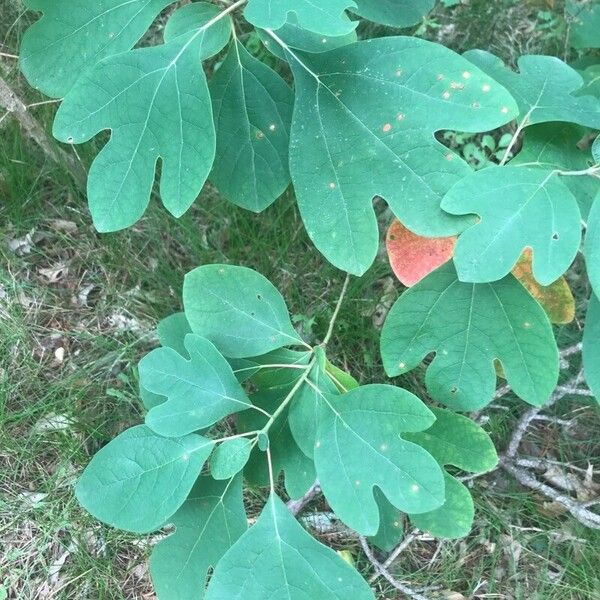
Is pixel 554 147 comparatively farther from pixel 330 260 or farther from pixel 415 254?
pixel 330 260

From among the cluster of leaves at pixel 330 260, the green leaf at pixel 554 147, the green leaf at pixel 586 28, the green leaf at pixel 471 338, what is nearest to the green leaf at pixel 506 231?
the cluster of leaves at pixel 330 260

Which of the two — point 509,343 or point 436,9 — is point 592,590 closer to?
point 509,343

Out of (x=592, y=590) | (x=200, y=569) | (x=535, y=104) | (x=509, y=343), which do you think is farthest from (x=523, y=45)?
(x=200, y=569)

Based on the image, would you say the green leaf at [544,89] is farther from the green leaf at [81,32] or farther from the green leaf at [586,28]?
the green leaf at [81,32]

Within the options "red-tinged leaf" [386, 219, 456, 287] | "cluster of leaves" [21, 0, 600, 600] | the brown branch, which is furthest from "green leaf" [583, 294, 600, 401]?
the brown branch

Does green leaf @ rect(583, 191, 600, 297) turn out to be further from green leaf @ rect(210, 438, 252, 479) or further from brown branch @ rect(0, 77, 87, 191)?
brown branch @ rect(0, 77, 87, 191)
